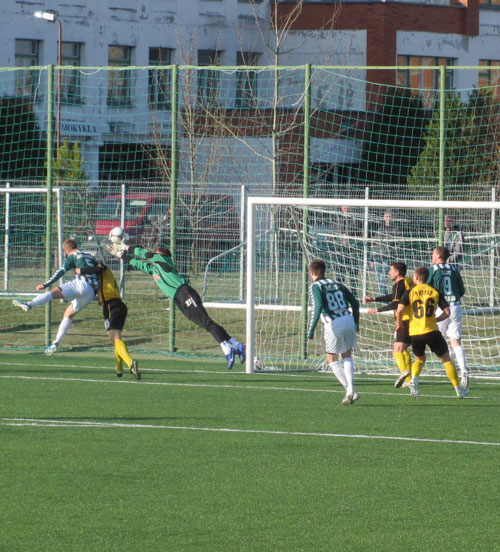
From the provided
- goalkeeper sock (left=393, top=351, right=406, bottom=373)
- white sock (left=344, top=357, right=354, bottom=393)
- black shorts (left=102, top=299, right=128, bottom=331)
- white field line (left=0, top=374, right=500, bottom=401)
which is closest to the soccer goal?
white field line (left=0, top=374, right=500, bottom=401)

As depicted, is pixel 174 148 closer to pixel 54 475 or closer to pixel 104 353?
pixel 104 353

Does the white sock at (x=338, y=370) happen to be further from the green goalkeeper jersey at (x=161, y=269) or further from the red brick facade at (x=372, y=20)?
the red brick facade at (x=372, y=20)

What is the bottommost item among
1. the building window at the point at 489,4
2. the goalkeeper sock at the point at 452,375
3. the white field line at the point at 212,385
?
the white field line at the point at 212,385

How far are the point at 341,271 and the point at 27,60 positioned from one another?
2677 centimetres

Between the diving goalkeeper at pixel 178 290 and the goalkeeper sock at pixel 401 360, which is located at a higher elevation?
the diving goalkeeper at pixel 178 290

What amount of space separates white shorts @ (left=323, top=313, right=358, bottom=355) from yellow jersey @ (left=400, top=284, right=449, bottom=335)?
0.77 m

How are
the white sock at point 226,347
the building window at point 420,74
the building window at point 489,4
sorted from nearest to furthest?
the white sock at point 226,347 < the building window at point 420,74 < the building window at point 489,4

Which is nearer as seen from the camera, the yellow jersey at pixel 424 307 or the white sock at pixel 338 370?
the white sock at pixel 338 370

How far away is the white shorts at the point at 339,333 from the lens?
44.4 ft

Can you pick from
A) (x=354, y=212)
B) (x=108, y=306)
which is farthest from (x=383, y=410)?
(x=354, y=212)

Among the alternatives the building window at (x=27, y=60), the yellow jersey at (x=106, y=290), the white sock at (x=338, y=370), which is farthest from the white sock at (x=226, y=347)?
the building window at (x=27, y=60)

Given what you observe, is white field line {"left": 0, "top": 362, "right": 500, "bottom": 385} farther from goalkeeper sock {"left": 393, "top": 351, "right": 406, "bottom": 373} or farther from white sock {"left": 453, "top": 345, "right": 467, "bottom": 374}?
goalkeeper sock {"left": 393, "top": 351, "right": 406, "bottom": 373}

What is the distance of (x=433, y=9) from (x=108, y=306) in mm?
35746

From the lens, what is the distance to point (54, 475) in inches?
367
